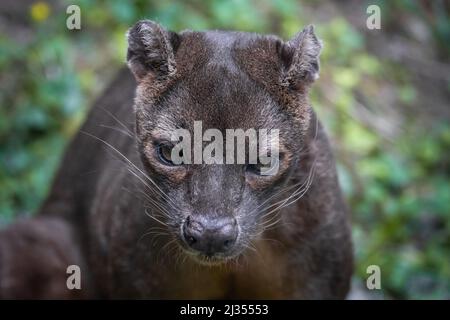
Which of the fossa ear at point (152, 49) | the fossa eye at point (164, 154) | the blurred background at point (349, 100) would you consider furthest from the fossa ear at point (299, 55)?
the blurred background at point (349, 100)

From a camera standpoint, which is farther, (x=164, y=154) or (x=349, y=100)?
(x=349, y=100)

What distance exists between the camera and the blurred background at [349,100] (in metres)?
6.68

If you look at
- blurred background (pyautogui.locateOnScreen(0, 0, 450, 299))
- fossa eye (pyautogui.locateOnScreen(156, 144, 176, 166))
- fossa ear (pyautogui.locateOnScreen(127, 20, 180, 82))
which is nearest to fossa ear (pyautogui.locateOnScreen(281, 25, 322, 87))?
fossa ear (pyautogui.locateOnScreen(127, 20, 180, 82))

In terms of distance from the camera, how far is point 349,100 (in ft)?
25.4

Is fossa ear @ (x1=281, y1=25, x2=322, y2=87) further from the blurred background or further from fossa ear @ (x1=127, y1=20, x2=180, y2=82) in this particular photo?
the blurred background

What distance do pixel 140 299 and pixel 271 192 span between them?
107cm

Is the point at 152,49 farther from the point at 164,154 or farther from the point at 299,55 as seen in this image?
the point at 299,55

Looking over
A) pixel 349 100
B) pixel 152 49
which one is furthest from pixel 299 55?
pixel 349 100

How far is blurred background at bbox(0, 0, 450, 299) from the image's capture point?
21.9 ft

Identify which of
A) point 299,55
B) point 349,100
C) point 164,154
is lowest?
point 164,154

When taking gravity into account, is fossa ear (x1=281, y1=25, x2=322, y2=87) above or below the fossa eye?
above

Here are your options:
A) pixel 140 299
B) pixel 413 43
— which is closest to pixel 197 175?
pixel 140 299

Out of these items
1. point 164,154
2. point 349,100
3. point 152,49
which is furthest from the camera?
point 349,100

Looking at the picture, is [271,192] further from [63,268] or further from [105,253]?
[63,268]
